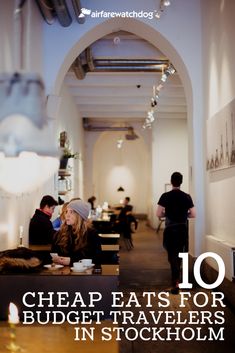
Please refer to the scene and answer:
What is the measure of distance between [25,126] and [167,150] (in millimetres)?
12298

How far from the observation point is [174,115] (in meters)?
14.6

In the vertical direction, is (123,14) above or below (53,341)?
above

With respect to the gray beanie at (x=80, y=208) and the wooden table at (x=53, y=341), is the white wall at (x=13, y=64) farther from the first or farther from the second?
the wooden table at (x=53, y=341)

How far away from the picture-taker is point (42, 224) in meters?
5.61

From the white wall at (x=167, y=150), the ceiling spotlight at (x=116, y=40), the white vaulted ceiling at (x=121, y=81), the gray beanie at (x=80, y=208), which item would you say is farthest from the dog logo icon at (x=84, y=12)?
the white wall at (x=167, y=150)

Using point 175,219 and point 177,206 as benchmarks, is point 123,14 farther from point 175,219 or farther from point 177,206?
point 175,219

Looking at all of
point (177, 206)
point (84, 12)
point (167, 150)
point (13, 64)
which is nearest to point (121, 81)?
point (84, 12)

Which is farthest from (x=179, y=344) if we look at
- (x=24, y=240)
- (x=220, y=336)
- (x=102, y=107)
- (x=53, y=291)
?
(x=102, y=107)

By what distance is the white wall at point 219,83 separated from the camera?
5219 mm

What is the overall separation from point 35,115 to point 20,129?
153mm

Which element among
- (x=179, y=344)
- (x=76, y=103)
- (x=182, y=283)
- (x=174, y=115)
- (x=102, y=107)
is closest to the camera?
(x=179, y=344)

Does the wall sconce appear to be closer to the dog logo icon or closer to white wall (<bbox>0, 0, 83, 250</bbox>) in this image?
white wall (<bbox>0, 0, 83, 250</bbox>)

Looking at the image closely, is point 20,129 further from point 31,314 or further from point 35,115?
point 31,314

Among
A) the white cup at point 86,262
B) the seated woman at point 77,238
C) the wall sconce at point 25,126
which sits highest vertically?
the wall sconce at point 25,126
